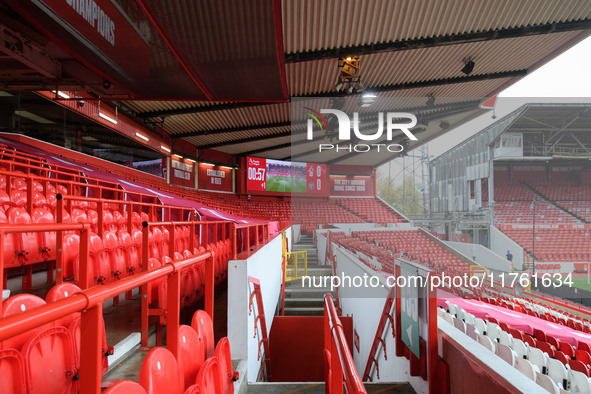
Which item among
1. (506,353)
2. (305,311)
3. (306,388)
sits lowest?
(305,311)

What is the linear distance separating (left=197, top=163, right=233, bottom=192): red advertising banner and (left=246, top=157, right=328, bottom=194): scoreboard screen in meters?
1.14

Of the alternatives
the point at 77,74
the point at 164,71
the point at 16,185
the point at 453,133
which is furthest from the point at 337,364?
the point at 453,133

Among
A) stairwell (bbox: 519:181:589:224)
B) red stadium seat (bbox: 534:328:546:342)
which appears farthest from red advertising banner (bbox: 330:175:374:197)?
red stadium seat (bbox: 534:328:546:342)

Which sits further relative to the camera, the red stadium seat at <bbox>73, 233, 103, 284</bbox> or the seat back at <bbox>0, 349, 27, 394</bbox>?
the red stadium seat at <bbox>73, 233, 103, 284</bbox>

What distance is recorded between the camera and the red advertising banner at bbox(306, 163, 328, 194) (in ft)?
65.0

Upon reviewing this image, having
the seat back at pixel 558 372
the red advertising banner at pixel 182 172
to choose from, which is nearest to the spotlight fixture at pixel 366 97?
the seat back at pixel 558 372

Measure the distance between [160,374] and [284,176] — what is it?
18.0 m

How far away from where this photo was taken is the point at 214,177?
1648cm

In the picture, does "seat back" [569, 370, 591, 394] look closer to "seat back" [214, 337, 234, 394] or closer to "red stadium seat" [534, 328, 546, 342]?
"red stadium seat" [534, 328, 546, 342]

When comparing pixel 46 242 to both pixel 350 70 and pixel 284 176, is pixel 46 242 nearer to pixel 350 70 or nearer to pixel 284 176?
pixel 350 70

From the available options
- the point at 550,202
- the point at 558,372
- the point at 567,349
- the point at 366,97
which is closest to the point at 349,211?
the point at 366,97

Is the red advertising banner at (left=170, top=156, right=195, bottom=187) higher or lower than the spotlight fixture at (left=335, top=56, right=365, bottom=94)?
lower

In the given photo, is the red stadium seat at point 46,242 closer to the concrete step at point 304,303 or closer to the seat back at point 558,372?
the concrete step at point 304,303

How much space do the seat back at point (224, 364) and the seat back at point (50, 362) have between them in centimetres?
61
